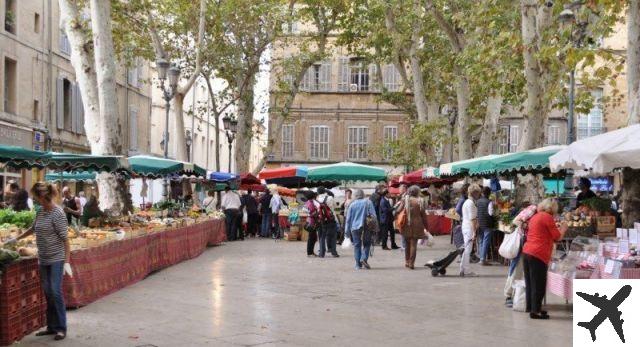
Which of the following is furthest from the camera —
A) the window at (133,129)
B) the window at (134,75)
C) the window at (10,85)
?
the window at (133,129)

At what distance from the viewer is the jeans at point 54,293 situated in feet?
25.2

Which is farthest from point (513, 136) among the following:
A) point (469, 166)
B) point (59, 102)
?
point (469, 166)

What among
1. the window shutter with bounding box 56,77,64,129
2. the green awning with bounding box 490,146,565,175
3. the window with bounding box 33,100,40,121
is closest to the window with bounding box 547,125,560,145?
the window shutter with bounding box 56,77,64,129

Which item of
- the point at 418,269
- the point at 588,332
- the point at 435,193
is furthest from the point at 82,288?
the point at 435,193

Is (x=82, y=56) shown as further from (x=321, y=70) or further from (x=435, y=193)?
(x=321, y=70)

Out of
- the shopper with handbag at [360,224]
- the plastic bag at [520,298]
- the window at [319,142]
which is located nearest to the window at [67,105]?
the shopper with handbag at [360,224]

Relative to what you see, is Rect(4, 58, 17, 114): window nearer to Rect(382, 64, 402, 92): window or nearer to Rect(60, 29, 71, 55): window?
Rect(60, 29, 71, 55): window

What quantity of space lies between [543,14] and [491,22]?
1603 mm

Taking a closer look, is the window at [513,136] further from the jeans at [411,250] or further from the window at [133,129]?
the jeans at [411,250]

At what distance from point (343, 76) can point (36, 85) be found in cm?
2492

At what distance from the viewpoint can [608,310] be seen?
6.78 metres

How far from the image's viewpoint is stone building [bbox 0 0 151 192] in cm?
2627

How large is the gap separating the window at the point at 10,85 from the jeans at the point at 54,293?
2059 centimetres

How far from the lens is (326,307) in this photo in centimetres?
1031
